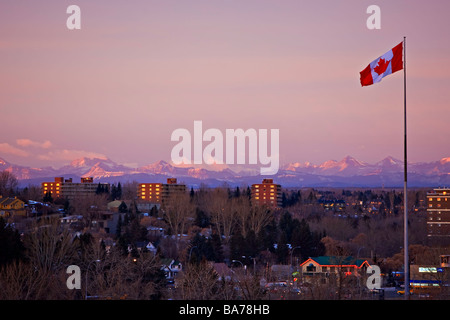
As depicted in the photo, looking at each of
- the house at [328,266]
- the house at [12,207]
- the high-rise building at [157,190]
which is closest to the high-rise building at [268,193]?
the high-rise building at [157,190]

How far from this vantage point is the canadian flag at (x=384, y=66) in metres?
16.2

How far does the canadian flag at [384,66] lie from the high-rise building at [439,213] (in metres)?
59.1

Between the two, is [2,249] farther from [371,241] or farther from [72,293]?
[371,241]

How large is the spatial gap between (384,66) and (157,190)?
112130mm

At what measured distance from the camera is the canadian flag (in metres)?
16.2

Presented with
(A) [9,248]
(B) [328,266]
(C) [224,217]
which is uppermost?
(A) [9,248]

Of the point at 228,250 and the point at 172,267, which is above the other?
the point at 172,267

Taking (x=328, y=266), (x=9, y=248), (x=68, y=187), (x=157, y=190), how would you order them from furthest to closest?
(x=68, y=187) → (x=157, y=190) → (x=328, y=266) → (x=9, y=248)

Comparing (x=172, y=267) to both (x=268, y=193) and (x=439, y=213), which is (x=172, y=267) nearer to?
(x=439, y=213)

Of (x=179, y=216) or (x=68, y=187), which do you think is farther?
(x=68, y=187)

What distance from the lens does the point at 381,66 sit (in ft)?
54.4

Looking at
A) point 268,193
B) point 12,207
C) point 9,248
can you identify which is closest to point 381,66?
point 9,248

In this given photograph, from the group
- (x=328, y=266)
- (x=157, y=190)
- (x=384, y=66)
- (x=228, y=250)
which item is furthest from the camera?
(x=157, y=190)
